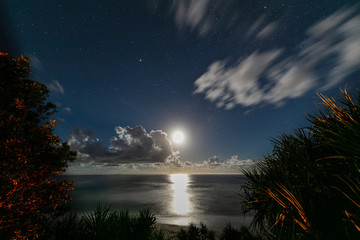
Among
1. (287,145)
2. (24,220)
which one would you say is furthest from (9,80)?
(287,145)

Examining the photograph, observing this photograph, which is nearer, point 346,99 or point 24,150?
point 346,99

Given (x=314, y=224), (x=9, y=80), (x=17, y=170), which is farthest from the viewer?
(x=9, y=80)

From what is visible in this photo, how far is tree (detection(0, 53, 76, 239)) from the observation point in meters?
5.98

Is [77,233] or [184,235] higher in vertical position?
[77,233]

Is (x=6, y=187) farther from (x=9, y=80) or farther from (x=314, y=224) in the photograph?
(x=314, y=224)

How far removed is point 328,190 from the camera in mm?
3693

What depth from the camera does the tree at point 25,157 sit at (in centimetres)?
598

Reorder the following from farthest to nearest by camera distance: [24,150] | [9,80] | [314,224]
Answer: [9,80]
[24,150]
[314,224]

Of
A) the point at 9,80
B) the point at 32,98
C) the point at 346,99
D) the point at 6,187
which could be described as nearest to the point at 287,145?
the point at 346,99

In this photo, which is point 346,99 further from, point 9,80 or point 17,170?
point 9,80

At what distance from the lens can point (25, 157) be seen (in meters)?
6.48

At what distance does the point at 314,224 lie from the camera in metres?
3.23

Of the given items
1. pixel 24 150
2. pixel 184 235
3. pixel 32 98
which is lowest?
pixel 184 235

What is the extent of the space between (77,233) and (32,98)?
7753 millimetres
